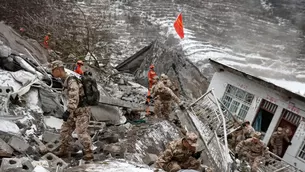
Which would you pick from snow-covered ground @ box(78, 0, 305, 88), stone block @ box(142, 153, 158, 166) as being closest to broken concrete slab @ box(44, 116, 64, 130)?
stone block @ box(142, 153, 158, 166)

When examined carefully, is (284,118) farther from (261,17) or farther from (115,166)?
(261,17)

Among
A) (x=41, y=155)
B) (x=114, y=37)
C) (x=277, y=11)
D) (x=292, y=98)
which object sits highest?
(x=277, y=11)

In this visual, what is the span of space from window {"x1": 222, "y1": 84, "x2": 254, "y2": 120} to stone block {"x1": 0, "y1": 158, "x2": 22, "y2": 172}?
1037 centimetres

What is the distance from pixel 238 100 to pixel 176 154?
357 inches

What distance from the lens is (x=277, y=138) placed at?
37.8ft

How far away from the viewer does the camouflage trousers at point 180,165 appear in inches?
203

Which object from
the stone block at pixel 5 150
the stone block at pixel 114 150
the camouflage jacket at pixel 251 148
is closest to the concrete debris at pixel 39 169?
the stone block at pixel 5 150

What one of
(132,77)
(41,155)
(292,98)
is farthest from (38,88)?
(132,77)

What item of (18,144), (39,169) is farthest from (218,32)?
(39,169)

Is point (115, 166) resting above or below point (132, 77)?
above


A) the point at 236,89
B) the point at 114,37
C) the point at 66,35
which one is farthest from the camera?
the point at 114,37

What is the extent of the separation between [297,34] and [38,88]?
2950 centimetres

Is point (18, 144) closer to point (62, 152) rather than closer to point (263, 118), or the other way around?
point (62, 152)

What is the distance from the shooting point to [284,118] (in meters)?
12.0
